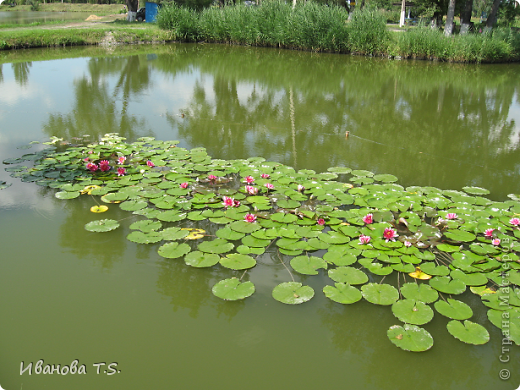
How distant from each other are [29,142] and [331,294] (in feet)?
12.4

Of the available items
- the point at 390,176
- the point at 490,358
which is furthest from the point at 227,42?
the point at 490,358

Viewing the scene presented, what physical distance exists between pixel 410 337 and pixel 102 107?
212 inches

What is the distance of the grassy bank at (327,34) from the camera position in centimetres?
1125

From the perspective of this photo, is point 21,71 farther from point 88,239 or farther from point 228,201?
point 228,201

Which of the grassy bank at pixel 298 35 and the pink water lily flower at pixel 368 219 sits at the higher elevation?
the grassy bank at pixel 298 35

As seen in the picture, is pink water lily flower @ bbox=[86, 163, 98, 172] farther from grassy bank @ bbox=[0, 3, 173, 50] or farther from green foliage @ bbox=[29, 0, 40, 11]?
green foliage @ bbox=[29, 0, 40, 11]

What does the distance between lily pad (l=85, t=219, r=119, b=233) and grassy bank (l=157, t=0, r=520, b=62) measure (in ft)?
36.6

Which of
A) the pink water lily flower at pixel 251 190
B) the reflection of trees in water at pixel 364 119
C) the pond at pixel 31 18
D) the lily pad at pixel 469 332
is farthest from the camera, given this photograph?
the pond at pixel 31 18

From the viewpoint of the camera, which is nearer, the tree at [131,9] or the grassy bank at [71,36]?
the grassy bank at [71,36]

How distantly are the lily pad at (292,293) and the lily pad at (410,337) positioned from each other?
441 mm

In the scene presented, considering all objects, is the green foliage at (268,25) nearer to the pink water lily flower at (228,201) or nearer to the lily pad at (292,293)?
the pink water lily flower at (228,201)

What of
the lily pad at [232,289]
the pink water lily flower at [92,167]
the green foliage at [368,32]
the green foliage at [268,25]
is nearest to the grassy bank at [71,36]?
the green foliage at [268,25]

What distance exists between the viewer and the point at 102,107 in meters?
5.78

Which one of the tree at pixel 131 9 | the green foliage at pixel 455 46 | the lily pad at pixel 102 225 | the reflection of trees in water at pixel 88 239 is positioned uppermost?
the tree at pixel 131 9
